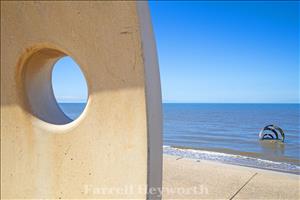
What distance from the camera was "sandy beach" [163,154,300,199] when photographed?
459 centimetres

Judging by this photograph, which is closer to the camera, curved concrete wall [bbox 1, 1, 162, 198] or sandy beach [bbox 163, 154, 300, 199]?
curved concrete wall [bbox 1, 1, 162, 198]

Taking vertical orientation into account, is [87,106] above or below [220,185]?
above

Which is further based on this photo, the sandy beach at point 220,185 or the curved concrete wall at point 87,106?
the sandy beach at point 220,185

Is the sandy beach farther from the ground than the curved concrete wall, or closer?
closer

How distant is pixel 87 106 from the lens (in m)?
1.90

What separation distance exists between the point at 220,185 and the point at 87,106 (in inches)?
162

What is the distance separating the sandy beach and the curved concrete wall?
2662mm

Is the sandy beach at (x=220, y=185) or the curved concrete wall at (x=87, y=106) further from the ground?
the curved concrete wall at (x=87, y=106)

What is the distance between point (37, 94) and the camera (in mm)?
2227

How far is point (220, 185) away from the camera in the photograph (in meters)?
5.18

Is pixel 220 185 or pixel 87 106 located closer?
pixel 87 106

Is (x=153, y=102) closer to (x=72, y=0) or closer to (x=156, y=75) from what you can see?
(x=156, y=75)

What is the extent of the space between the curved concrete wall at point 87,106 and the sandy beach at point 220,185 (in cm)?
266

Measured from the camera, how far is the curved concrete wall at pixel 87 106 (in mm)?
1689
